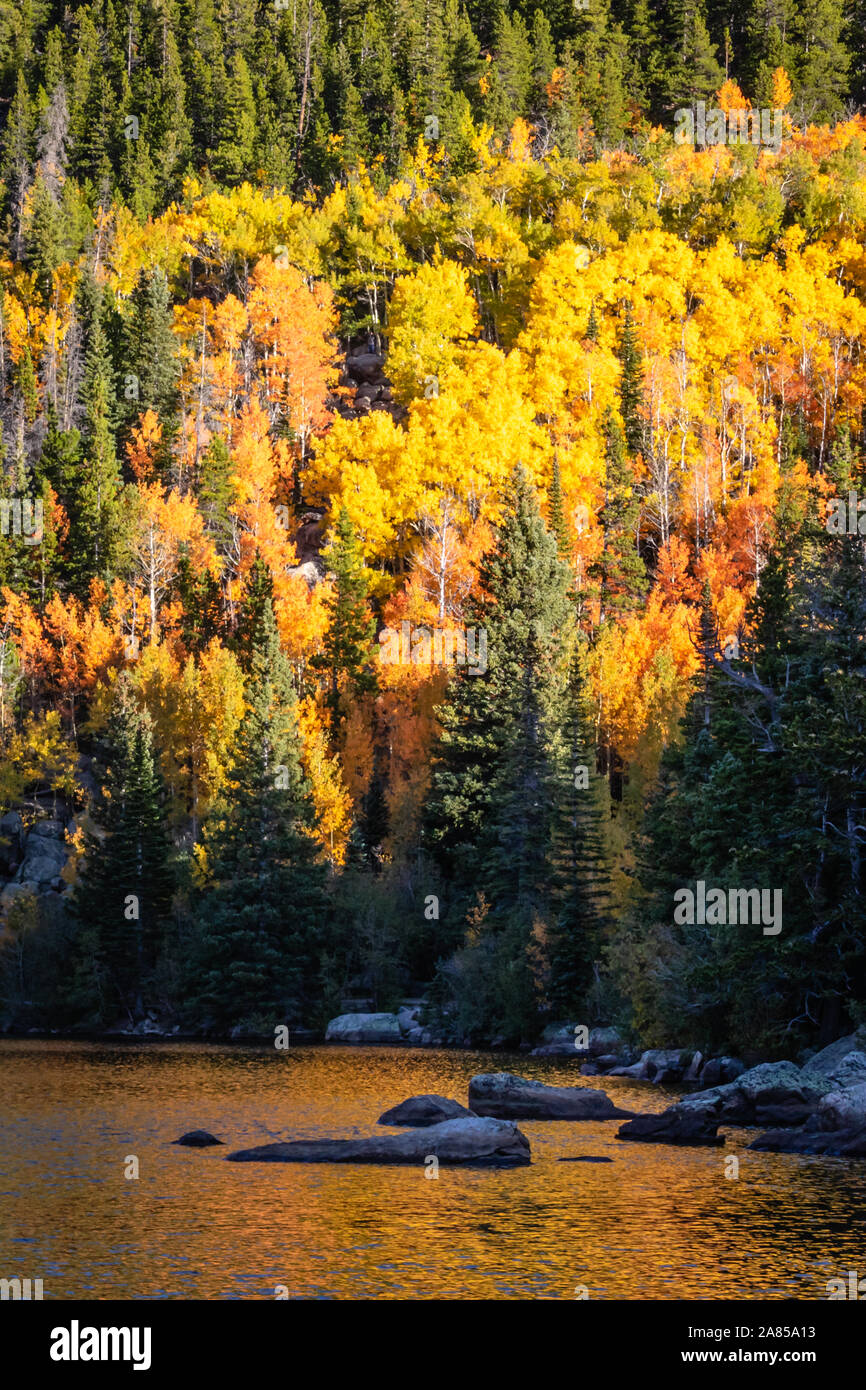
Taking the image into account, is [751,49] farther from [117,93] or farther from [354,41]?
[117,93]

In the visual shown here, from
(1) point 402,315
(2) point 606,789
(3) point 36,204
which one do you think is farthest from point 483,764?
(3) point 36,204

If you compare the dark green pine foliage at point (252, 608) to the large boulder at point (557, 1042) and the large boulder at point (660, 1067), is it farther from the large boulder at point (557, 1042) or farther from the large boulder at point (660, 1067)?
the large boulder at point (660, 1067)

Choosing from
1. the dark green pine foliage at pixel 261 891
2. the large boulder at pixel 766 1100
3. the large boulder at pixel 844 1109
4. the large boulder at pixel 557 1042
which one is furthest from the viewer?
the dark green pine foliage at pixel 261 891

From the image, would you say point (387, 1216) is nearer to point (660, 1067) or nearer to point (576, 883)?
point (660, 1067)

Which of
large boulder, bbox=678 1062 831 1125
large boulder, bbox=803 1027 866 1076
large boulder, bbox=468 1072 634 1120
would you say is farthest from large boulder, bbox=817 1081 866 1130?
large boulder, bbox=468 1072 634 1120

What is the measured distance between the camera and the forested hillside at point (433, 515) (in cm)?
5088

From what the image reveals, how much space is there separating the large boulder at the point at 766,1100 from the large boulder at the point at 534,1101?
6.74 ft

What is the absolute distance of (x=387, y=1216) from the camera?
2441cm

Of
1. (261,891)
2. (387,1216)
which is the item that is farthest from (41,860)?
(387,1216)

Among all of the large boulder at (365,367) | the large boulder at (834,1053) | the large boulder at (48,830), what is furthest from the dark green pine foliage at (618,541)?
the large boulder at (834,1053)

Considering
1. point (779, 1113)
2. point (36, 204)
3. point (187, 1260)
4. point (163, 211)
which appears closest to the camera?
point (187, 1260)

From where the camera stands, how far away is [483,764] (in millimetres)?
68000

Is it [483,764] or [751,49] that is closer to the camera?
[483,764]
